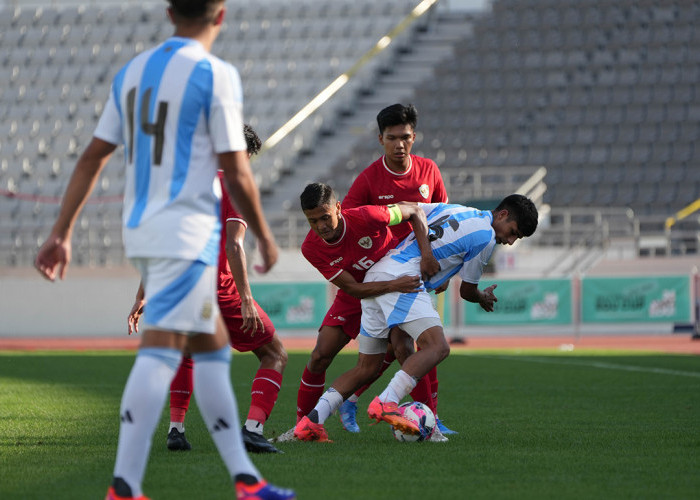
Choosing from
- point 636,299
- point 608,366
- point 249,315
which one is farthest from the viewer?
point 636,299

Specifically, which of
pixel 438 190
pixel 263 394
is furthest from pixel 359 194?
pixel 263 394

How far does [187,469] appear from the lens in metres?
4.91

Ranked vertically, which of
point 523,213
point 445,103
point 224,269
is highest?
point 445,103

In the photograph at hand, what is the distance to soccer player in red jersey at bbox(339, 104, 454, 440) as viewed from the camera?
6.64 meters

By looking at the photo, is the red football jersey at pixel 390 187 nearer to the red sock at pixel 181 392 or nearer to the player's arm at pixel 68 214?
the red sock at pixel 181 392

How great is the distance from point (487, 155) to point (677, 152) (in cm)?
408

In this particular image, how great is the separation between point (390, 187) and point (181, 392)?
1888 millimetres

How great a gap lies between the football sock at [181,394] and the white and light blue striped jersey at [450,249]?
1.14 m

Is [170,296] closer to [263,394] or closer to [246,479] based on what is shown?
[246,479]

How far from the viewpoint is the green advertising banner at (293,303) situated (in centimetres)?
1828

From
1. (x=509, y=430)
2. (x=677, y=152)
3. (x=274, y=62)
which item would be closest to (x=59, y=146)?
(x=274, y=62)

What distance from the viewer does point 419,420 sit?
19.5ft

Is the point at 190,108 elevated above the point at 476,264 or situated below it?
above

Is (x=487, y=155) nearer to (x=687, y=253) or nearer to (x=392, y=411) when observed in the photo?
(x=687, y=253)
